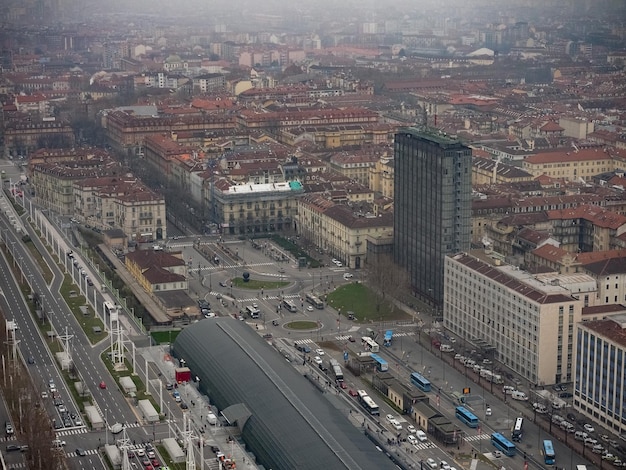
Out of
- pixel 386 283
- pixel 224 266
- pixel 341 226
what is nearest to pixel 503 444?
pixel 386 283

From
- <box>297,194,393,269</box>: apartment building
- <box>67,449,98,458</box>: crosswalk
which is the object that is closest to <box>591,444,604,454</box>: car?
<box>67,449,98,458</box>: crosswalk

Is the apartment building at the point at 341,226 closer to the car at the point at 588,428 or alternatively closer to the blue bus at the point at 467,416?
the blue bus at the point at 467,416

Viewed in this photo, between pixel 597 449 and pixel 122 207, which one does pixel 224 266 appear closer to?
pixel 122 207

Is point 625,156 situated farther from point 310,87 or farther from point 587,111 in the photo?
point 310,87

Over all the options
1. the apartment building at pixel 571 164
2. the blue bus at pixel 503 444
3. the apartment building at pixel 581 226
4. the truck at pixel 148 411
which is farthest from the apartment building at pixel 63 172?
the blue bus at pixel 503 444

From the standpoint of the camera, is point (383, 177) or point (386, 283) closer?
point (386, 283)

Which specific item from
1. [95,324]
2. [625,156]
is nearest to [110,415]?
[95,324]
